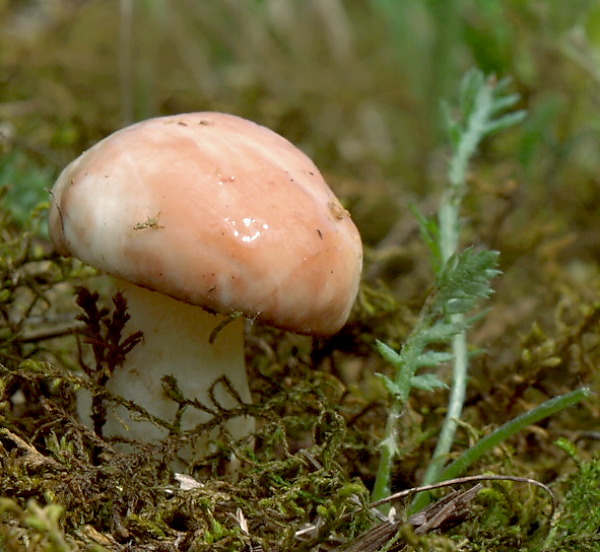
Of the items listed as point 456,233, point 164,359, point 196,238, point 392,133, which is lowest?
point 392,133

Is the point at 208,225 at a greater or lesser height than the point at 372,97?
greater

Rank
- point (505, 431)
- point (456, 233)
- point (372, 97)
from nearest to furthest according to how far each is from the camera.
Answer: point (505, 431), point (456, 233), point (372, 97)

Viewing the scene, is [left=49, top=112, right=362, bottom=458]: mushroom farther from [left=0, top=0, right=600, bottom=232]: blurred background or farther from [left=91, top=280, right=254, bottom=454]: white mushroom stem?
[left=0, top=0, right=600, bottom=232]: blurred background

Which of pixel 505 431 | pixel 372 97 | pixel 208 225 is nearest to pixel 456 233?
pixel 505 431

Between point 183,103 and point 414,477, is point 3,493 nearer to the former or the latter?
point 414,477

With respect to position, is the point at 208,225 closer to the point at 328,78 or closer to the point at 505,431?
the point at 505,431

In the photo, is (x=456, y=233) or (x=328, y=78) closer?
(x=456, y=233)
